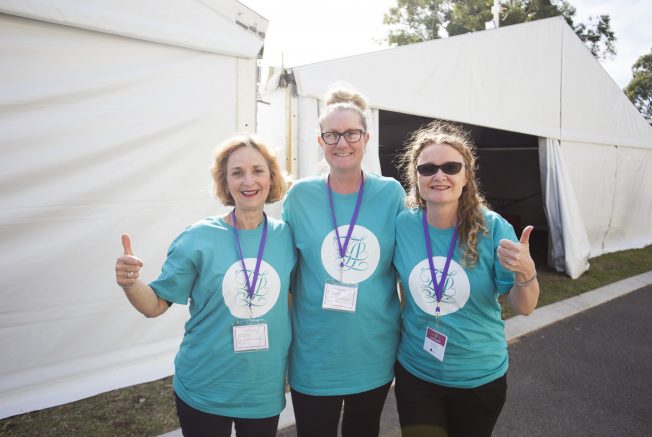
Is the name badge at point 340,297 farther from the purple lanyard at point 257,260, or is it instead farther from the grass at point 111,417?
the grass at point 111,417

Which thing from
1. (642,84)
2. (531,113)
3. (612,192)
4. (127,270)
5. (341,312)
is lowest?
(341,312)

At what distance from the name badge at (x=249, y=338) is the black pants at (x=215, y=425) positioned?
29 cm

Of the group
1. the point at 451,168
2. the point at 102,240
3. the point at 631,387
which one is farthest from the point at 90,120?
the point at 631,387

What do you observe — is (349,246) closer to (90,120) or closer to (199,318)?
(199,318)

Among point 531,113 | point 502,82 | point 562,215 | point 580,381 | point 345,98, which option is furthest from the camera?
point 562,215

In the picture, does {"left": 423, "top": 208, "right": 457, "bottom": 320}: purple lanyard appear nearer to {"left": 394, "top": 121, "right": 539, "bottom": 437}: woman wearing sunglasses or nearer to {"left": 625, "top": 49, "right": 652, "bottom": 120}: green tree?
{"left": 394, "top": 121, "right": 539, "bottom": 437}: woman wearing sunglasses

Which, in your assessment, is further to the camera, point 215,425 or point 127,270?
point 215,425

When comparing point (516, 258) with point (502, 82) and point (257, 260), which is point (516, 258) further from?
point (502, 82)

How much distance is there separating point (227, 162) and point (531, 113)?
5913 mm

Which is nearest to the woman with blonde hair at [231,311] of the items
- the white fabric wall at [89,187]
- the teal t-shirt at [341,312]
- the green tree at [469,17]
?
the teal t-shirt at [341,312]

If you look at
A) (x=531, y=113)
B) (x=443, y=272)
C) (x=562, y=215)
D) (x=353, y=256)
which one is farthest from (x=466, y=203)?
(x=562, y=215)

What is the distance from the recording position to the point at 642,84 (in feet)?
108

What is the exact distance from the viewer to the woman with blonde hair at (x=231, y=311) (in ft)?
4.82

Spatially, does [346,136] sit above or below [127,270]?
above
